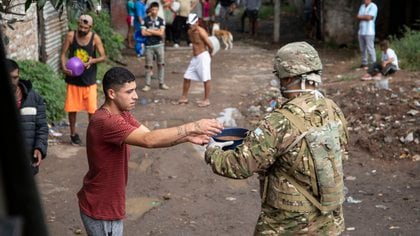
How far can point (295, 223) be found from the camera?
3662 millimetres

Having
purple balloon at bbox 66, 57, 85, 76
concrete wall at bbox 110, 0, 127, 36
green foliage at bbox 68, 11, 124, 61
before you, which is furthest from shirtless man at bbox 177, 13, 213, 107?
concrete wall at bbox 110, 0, 127, 36

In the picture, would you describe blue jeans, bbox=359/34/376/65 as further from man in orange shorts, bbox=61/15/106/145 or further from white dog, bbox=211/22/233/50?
man in orange shorts, bbox=61/15/106/145

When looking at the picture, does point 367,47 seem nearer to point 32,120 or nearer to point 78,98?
point 78,98

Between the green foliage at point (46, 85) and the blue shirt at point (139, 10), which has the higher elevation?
the blue shirt at point (139, 10)

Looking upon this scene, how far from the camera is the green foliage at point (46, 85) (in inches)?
373

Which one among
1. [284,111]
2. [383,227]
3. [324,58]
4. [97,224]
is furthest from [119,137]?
[324,58]

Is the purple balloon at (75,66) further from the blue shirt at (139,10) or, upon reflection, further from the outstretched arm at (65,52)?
the blue shirt at (139,10)

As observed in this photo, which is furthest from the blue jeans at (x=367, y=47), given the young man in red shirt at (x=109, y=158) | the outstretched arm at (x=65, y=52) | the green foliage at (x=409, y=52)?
the young man in red shirt at (x=109, y=158)

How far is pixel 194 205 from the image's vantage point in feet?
22.2

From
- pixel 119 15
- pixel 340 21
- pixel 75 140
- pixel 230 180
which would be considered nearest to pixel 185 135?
pixel 230 180

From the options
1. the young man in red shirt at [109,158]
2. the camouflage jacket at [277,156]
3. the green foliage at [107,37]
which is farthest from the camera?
the green foliage at [107,37]

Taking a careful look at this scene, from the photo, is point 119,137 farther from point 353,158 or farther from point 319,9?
point 319,9

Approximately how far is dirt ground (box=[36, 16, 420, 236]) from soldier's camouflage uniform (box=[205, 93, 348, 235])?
8.03ft

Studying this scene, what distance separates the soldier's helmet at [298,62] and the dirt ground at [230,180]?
2.73 m
